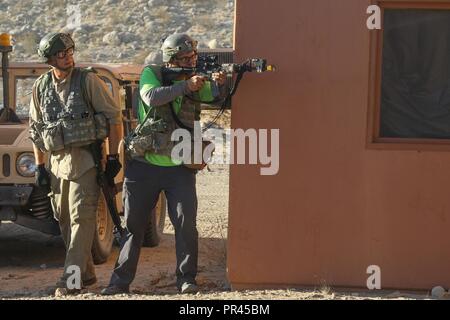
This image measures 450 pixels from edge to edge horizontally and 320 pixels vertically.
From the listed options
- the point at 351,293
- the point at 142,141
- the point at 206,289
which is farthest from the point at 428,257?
the point at 142,141

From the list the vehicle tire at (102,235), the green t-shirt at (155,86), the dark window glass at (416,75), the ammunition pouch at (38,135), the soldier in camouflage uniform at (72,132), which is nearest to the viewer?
the green t-shirt at (155,86)

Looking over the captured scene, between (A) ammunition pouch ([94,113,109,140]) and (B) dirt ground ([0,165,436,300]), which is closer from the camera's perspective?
(B) dirt ground ([0,165,436,300])

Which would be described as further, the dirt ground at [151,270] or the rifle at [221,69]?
the dirt ground at [151,270]

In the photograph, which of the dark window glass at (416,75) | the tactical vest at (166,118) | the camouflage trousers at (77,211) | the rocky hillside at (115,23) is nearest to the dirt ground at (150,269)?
the camouflage trousers at (77,211)

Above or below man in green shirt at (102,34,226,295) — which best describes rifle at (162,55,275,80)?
above

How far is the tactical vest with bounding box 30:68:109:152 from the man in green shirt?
332mm

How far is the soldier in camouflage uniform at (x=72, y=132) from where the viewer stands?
6.70 metres

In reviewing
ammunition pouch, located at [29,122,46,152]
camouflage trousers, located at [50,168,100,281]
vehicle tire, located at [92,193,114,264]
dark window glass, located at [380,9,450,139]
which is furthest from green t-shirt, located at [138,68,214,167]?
vehicle tire, located at [92,193,114,264]

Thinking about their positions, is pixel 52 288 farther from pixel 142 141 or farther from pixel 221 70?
pixel 221 70

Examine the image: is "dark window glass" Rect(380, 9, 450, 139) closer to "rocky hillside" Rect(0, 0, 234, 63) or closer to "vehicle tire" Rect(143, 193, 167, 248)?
"vehicle tire" Rect(143, 193, 167, 248)

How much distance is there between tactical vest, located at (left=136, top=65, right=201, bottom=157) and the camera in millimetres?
6500

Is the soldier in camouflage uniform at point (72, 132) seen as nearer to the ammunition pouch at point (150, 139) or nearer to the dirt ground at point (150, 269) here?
the ammunition pouch at point (150, 139)

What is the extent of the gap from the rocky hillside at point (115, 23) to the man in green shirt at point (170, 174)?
835 inches

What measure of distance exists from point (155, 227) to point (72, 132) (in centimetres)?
319
